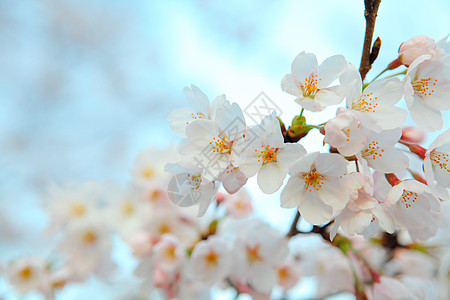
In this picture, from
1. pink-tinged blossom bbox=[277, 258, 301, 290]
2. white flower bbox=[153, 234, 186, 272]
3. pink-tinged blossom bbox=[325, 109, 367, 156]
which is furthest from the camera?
pink-tinged blossom bbox=[277, 258, 301, 290]

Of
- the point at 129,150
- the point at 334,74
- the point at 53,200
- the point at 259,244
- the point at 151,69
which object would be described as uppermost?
the point at 151,69

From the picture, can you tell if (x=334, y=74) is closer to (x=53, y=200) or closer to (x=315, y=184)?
(x=315, y=184)

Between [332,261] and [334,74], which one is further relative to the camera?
[332,261]

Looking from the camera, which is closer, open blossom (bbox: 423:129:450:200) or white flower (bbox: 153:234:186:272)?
open blossom (bbox: 423:129:450:200)

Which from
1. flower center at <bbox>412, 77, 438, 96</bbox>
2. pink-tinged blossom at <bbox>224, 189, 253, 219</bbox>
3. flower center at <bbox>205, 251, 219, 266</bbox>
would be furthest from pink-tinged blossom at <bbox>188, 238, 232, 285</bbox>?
flower center at <bbox>412, 77, 438, 96</bbox>

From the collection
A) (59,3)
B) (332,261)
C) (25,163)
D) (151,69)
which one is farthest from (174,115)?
(25,163)

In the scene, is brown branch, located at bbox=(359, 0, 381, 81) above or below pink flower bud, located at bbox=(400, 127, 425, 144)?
above

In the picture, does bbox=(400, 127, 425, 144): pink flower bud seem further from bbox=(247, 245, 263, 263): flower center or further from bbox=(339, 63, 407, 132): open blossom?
bbox=(247, 245, 263, 263): flower center

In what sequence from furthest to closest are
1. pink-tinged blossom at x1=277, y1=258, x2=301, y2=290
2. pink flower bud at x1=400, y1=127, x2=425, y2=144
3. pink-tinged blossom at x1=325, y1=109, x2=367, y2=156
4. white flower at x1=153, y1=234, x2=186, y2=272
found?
pink-tinged blossom at x1=277, y1=258, x2=301, y2=290, white flower at x1=153, y1=234, x2=186, y2=272, pink flower bud at x1=400, y1=127, x2=425, y2=144, pink-tinged blossom at x1=325, y1=109, x2=367, y2=156
